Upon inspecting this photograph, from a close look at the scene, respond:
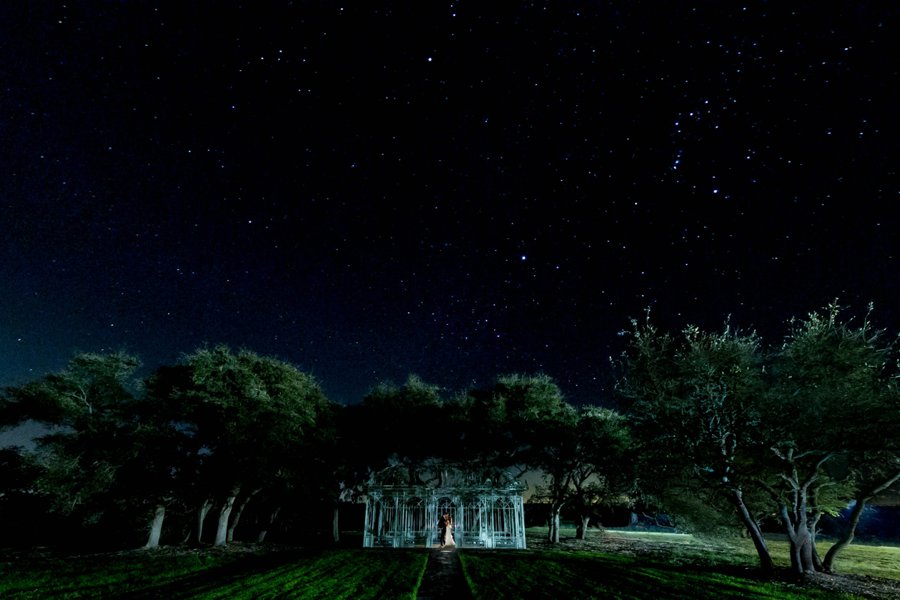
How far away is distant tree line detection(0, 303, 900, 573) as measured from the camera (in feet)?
54.2

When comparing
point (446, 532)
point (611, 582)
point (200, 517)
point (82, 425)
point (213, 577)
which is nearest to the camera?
point (611, 582)

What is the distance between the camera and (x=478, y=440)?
1342 inches

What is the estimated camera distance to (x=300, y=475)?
28281mm

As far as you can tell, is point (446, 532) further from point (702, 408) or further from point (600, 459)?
point (702, 408)

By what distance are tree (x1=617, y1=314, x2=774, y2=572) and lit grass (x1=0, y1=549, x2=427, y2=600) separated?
11334 millimetres

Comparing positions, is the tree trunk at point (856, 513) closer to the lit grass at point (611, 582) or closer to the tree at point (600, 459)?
the lit grass at point (611, 582)

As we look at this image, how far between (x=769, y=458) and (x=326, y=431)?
24.6 metres

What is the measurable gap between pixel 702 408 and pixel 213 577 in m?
18.9

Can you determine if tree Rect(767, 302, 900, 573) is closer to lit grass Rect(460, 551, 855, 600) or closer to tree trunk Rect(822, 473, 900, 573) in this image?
tree trunk Rect(822, 473, 900, 573)

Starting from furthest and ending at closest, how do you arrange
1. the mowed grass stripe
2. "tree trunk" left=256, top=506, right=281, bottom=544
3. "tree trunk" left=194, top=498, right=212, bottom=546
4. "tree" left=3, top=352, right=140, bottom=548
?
"tree trunk" left=256, top=506, right=281, bottom=544 → "tree trunk" left=194, top=498, right=212, bottom=546 → "tree" left=3, top=352, right=140, bottom=548 → the mowed grass stripe

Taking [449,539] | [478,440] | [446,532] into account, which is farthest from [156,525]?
[478,440]

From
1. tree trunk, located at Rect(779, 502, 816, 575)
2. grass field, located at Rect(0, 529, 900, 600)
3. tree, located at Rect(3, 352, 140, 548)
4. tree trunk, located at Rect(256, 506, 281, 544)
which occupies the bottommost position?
tree trunk, located at Rect(256, 506, 281, 544)

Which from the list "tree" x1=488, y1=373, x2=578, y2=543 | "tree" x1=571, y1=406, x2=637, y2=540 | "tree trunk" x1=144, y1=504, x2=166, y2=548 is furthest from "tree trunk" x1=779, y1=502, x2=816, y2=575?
"tree trunk" x1=144, y1=504, x2=166, y2=548

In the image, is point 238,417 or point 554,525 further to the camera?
point 554,525
